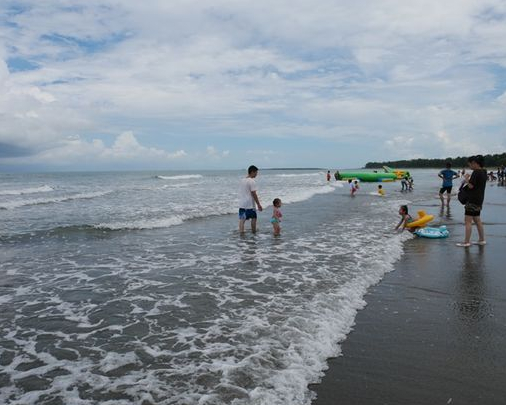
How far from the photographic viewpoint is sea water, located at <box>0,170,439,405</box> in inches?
143

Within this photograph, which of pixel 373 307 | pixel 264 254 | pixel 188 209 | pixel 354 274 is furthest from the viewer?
pixel 188 209

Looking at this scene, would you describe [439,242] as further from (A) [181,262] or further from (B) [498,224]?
(A) [181,262]

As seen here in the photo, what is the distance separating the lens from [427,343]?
14.3ft

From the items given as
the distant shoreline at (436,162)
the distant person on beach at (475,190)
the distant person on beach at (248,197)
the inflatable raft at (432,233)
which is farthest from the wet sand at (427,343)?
the distant shoreline at (436,162)

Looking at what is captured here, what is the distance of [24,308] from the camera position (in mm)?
5793

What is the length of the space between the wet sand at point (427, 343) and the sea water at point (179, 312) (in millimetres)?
280

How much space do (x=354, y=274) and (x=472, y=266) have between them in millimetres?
2323

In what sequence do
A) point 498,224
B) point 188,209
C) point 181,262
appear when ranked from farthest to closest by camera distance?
1. point 188,209
2. point 498,224
3. point 181,262

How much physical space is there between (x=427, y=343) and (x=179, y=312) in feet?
10.2

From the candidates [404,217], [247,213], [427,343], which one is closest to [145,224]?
[247,213]

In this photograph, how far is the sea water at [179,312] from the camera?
3641mm

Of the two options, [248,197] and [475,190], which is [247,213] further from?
[475,190]

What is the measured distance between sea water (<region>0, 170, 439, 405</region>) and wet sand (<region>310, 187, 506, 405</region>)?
0.28 m

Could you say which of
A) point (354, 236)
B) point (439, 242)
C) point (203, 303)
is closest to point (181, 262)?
point (203, 303)
